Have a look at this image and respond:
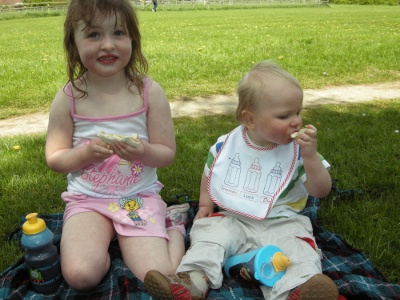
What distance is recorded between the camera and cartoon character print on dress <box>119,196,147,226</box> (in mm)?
2230

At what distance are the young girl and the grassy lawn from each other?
52 cm

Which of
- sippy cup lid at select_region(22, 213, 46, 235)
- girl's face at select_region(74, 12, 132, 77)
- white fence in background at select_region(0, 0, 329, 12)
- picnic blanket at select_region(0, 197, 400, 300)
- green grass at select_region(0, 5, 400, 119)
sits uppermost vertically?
girl's face at select_region(74, 12, 132, 77)

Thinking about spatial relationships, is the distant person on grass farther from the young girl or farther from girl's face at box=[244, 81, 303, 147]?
the young girl

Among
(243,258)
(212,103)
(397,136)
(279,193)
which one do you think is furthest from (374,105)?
(243,258)

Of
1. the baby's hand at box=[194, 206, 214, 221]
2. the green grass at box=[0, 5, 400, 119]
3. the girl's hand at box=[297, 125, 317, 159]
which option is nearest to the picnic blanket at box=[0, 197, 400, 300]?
the baby's hand at box=[194, 206, 214, 221]

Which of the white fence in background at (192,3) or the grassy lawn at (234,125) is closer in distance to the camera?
the grassy lawn at (234,125)

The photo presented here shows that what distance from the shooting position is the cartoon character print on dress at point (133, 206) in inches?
87.8

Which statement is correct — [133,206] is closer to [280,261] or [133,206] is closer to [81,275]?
[81,275]

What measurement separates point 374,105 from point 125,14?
12.1ft

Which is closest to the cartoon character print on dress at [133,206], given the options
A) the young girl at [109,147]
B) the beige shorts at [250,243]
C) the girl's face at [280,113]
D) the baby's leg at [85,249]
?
the young girl at [109,147]

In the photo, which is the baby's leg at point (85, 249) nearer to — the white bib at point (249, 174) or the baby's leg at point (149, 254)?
the baby's leg at point (149, 254)

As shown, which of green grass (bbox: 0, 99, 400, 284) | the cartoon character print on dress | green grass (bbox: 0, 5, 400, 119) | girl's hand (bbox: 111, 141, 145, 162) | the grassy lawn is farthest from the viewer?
green grass (bbox: 0, 5, 400, 119)

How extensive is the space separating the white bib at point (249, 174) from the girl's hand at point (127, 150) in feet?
1.59

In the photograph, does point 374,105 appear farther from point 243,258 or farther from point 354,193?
point 243,258
